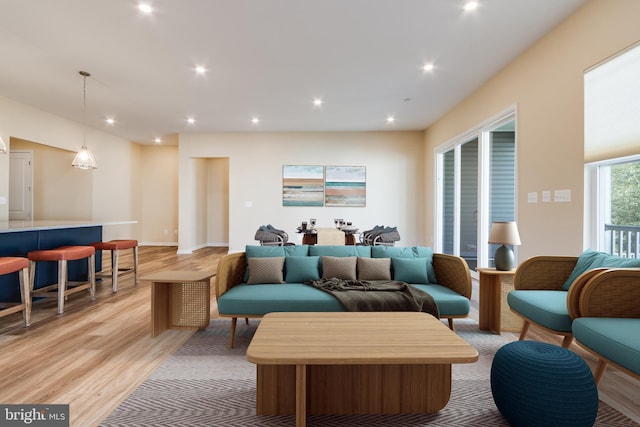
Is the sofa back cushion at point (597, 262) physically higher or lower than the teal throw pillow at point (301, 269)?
higher

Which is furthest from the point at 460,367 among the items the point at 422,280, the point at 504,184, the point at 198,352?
the point at 504,184

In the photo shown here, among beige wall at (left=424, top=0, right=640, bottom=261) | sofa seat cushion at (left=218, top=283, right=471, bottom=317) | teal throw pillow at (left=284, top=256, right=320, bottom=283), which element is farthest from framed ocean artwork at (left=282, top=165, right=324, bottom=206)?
sofa seat cushion at (left=218, top=283, right=471, bottom=317)

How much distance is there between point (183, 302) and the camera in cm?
298

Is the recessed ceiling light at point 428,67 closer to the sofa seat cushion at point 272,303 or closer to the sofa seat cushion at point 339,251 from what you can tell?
the sofa seat cushion at point 339,251

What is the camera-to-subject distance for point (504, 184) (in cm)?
473

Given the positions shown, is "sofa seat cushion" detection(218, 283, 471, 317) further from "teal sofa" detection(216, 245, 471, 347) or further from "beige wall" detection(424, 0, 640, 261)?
"beige wall" detection(424, 0, 640, 261)

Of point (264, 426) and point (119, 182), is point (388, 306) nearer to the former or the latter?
point (264, 426)

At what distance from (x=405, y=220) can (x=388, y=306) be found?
17.4 feet

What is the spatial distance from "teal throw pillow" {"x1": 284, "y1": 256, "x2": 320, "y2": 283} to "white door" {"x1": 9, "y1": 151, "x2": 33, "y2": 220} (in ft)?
22.3

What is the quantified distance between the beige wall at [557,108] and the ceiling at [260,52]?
0.23 metres

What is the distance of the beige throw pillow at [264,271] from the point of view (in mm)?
2947

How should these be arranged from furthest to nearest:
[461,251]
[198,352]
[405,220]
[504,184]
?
[405,220] < [461,251] < [504,184] < [198,352]

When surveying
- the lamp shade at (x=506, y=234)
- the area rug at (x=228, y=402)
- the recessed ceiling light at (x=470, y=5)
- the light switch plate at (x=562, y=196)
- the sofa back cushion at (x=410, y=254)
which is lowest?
the area rug at (x=228, y=402)

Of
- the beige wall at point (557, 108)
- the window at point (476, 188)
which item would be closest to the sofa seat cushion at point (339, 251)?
the beige wall at point (557, 108)
